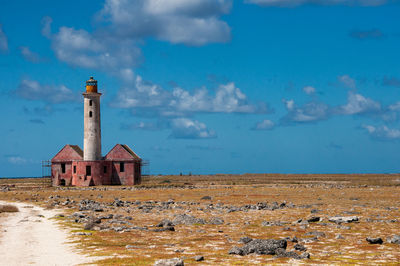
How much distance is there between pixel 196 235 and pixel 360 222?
8.82 m

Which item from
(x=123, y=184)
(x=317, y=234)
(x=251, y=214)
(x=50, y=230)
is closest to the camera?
(x=317, y=234)

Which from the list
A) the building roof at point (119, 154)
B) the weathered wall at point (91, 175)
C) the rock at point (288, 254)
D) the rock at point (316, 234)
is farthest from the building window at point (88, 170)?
the rock at point (288, 254)

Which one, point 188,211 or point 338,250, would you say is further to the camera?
point 188,211

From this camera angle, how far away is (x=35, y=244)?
776 inches

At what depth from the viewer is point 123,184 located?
76250mm

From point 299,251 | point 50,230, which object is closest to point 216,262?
point 299,251

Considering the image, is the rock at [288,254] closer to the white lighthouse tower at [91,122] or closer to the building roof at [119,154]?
the white lighthouse tower at [91,122]

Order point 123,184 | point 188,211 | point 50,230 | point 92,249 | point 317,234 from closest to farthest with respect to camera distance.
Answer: point 92,249 < point 317,234 < point 50,230 < point 188,211 < point 123,184

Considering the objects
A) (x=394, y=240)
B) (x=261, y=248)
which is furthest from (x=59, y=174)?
(x=394, y=240)

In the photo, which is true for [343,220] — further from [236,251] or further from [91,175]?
[91,175]

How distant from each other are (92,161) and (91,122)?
18.7 feet

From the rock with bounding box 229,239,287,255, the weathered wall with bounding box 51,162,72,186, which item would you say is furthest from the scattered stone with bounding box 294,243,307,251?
the weathered wall with bounding box 51,162,72,186

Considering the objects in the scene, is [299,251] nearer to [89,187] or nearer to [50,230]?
[50,230]

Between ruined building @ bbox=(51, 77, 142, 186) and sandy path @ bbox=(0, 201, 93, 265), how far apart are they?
44561 mm
